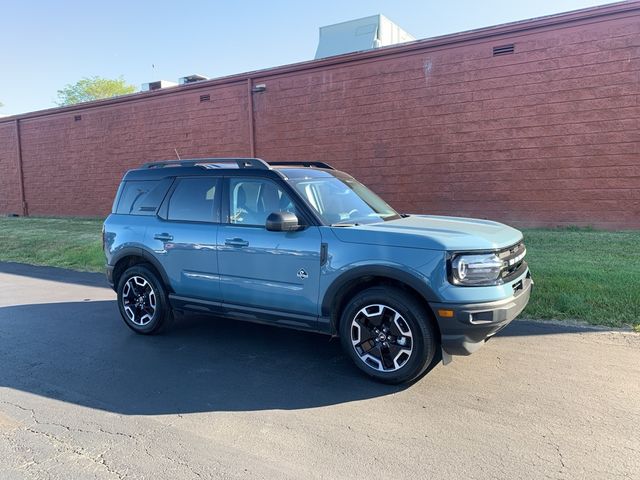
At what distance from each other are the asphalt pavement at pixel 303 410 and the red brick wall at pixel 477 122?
21.9ft

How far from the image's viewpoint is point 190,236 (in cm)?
543

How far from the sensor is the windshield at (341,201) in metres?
4.91

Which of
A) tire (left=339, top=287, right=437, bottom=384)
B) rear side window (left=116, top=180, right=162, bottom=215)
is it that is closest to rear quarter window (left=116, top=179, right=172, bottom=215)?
rear side window (left=116, top=180, right=162, bottom=215)

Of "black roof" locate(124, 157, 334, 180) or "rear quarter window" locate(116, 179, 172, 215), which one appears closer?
"black roof" locate(124, 157, 334, 180)

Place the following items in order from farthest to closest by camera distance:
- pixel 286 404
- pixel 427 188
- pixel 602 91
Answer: pixel 427 188, pixel 602 91, pixel 286 404

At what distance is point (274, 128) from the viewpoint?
1538cm

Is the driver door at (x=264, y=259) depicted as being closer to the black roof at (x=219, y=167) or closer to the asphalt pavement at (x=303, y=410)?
the black roof at (x=219, y=167)

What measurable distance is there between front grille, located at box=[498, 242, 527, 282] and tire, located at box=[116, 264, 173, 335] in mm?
3634

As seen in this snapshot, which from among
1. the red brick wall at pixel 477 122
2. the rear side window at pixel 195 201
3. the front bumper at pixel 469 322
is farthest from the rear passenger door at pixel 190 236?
the red brick wall at pixel 477 122

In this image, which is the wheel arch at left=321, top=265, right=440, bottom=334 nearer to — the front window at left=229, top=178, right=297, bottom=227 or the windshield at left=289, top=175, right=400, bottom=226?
the windshield at left=289, top=175, right=400, bottom=226

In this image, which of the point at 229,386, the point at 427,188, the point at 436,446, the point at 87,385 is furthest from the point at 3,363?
the point at 427,188

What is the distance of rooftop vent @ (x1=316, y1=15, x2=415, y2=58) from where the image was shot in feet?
64.1

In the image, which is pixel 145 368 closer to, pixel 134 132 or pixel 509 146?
pixel 509 146

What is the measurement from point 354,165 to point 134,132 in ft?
32.0
